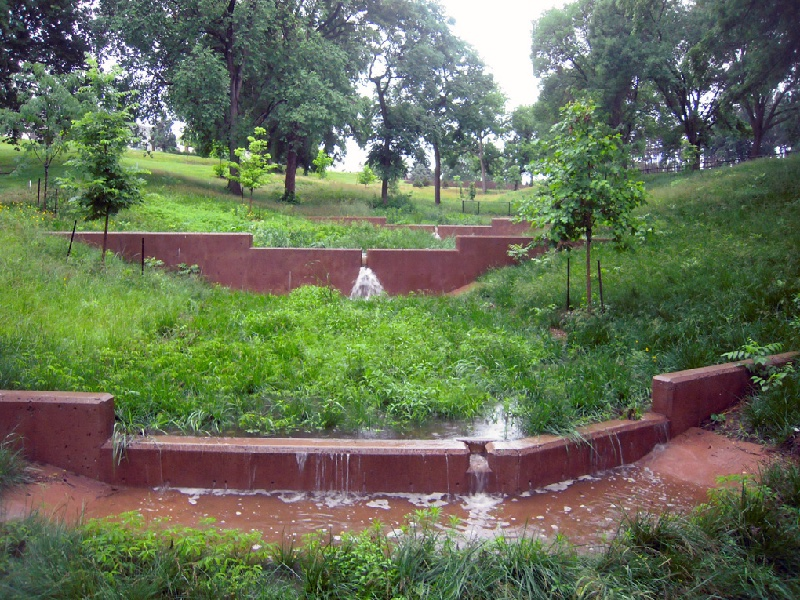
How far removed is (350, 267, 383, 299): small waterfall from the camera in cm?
1449

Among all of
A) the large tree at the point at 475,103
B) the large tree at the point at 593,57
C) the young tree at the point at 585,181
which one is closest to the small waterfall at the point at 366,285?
the young tree at the point at 585,181

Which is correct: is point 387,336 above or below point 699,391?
above

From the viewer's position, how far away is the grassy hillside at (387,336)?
21.8ft

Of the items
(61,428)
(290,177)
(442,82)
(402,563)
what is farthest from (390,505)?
(442,82)

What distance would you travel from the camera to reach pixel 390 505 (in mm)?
5562

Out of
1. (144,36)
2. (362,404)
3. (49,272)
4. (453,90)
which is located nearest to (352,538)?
(362,404)

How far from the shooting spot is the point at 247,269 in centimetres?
1418

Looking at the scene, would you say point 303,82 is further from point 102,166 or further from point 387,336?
point 387,336

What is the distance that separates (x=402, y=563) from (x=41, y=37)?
118 feet

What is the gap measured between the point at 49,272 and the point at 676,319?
934cm

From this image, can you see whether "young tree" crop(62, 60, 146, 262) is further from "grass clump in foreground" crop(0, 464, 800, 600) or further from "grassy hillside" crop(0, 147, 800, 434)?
"grass clump in foreground" crop(0, 464, 800, 600)

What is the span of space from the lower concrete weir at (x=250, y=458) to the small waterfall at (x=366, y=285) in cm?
865

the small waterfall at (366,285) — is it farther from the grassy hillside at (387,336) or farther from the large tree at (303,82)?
the large tree at (303,82)

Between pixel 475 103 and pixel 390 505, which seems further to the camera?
pixel 475 103
